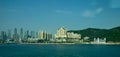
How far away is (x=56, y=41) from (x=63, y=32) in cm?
835

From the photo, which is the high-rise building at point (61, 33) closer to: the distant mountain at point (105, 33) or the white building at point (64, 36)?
the white building at point (64, 36)

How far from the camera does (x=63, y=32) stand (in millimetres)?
151000

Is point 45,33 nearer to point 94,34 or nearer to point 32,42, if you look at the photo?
point 32,42

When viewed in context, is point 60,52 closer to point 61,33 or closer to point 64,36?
point 64,36

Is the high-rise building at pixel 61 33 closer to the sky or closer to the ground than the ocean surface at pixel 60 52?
closer to the sky

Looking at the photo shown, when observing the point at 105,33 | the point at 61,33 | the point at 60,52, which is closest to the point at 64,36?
the point at 61,33

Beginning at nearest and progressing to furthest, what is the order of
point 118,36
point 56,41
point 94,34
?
point 118,36 < point 56,41 < point 94,34

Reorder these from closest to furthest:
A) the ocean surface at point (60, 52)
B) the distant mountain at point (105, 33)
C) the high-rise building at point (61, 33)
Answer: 1. the ocean surface at point (60, 52)
2. the distant mountain at point (105, 33)
3. the high-rise building at point (61, 33)

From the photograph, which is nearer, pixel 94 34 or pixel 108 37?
pixel 108 37

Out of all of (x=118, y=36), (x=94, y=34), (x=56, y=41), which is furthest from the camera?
(x=94, y=34)

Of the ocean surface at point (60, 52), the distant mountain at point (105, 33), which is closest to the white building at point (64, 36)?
the distant mountain at point (105, 33)

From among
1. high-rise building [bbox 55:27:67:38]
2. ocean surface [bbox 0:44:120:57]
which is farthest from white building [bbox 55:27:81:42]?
ocean surface [bbox 0:44:120:57]

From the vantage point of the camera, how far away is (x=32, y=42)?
481ft

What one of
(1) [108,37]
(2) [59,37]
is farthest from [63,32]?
(1) [108,37]
